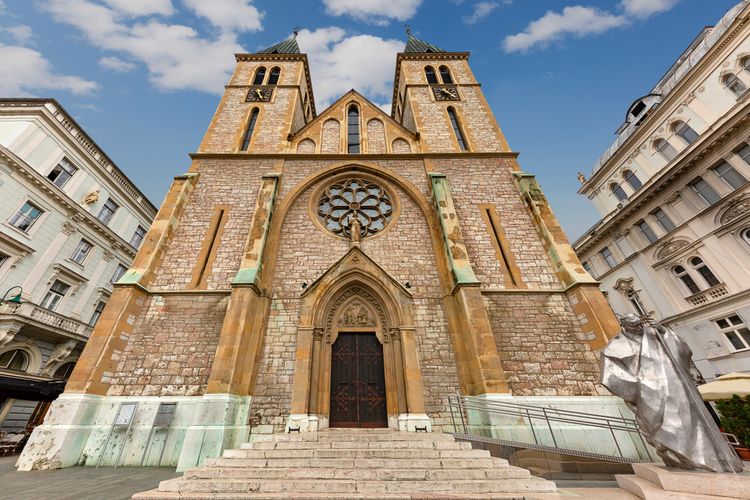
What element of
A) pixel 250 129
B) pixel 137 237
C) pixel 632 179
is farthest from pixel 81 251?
pixel 632 179

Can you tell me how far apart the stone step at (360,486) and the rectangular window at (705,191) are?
17306 mm

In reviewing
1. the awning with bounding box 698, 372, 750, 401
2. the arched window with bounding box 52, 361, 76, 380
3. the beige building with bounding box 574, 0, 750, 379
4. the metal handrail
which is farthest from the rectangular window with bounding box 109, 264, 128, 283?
the beige building with bounding box 574, 0, 750, 379

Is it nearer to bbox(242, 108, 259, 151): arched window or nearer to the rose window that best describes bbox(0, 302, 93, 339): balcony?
bbox(242, 108, 259, 151): arched window

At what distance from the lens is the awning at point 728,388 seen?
8047mm

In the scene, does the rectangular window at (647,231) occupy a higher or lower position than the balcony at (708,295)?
higher

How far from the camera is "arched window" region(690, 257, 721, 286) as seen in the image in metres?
13.2

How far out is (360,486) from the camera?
3832 millimetres

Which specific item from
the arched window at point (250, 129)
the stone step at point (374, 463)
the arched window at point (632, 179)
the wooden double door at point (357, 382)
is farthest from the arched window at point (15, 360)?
the arched window at point (632, 179)

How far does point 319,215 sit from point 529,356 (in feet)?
27.8

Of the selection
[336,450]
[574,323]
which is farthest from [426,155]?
[336,450]

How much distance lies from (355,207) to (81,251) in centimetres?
1545

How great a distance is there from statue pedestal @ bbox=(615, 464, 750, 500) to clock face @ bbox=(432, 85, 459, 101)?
54.5 feet

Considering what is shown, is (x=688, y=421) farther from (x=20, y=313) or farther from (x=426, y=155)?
Result: (x=20, y=313)

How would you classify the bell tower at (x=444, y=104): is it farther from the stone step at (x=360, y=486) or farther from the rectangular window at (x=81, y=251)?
the rectangular window at (x=81, y=251)
